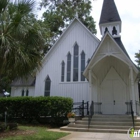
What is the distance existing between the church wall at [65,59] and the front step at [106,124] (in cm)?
510

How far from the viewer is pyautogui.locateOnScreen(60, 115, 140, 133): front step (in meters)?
9.72

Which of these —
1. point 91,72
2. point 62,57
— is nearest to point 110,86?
point 91,72

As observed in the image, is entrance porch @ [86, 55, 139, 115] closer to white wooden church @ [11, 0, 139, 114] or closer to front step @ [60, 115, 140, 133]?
white wooden church @ [11, 0, 139, 114]

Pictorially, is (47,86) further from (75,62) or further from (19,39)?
(19,39)

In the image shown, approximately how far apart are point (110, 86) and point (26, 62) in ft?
26.7

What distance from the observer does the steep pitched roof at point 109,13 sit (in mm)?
16483

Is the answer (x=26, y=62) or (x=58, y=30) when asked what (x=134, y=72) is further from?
(x=58, y=30)

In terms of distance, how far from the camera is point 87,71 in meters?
13.2

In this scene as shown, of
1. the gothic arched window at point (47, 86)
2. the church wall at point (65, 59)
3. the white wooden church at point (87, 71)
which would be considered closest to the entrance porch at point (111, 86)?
the white wooden church at point (87, 71)

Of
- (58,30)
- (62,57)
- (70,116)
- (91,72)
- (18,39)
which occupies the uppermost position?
(58,30)

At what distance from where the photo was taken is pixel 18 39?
8.99m

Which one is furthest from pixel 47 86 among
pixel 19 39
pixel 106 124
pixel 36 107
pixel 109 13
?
pixel 109 13

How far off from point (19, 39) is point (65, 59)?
856 centimetres

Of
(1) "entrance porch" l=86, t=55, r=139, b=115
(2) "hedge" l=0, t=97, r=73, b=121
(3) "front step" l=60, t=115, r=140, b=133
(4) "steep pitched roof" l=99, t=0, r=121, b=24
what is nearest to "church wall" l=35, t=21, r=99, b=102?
(1) "entrance porch" l=86, t=55, r=139, b=115
